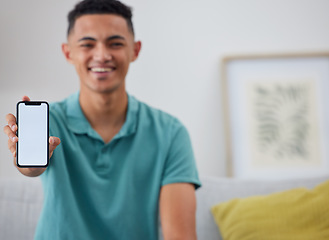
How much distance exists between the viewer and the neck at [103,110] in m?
0.95

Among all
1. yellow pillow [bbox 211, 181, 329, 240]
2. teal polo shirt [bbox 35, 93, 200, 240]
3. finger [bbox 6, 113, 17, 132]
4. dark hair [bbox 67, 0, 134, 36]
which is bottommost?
yellow pillow [bbox 211, 181, 329, 240]

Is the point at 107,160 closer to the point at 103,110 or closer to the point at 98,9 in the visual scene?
the point at 103,110

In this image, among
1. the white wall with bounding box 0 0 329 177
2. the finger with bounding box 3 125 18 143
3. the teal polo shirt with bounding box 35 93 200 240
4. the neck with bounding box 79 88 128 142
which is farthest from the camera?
the white wall with bounding box 0 0 329 177

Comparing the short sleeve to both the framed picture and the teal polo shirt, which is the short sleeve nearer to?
the teal polo shirt

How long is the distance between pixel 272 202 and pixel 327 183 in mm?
142

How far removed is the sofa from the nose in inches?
16.0

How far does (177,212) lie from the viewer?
35.1 inches

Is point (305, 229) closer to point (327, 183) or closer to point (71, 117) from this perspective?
point (327, 183)

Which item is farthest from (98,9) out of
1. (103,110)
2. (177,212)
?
(177,212)

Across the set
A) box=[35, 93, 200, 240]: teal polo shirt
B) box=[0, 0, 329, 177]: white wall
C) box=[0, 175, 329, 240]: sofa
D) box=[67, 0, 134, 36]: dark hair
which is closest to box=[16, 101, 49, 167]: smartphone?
box=[35, 93, 200, 240]: teal polo shirt

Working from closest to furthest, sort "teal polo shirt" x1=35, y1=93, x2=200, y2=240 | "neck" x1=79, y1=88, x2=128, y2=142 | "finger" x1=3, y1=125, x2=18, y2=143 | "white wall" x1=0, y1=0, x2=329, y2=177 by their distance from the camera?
"finger" x1=3, y1=125, x2=18, y2=143 < "teal polo shirt" x1=35, y1=93, x2=200, y2=240 < "neck" x1=79, y1=88, x2=128, y2=142 < "white wall" x1=0, y1=0, x2=329, y2=177

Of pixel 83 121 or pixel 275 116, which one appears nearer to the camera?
pixel 83 121

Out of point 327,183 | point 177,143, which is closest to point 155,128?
point 177,143

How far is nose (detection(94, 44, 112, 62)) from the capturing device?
888 mm
